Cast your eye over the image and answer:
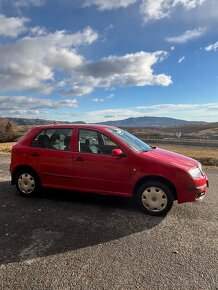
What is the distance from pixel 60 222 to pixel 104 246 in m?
1.16

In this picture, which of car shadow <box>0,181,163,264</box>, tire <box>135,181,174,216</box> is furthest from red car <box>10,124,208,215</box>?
car shadow <box>0,181,163,264</box>

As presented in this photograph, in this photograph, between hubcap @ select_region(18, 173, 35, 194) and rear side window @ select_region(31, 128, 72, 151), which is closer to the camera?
rear side window @ select_region(31, 128, 72, 151)

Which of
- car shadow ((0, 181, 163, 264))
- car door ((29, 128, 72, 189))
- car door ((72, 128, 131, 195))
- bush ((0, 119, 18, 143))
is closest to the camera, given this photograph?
car shadow ((0, 181, 163, 264))

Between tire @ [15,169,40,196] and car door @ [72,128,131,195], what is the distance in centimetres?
98

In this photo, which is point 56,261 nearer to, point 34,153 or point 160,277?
point 160,277

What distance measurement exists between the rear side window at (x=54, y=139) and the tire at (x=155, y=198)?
1822 millimetres

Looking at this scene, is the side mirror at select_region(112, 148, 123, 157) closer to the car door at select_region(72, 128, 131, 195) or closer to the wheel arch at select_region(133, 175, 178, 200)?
the car door at select_region(72, 128, 131, 195)

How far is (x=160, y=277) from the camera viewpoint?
3305mm

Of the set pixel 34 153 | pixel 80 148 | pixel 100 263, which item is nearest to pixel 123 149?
pixel 80 148

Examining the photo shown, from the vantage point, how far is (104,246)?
406 centimetres

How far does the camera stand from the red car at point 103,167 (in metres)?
5.30

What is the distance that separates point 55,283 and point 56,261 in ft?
1.59

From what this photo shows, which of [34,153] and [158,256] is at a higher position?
[34,153]

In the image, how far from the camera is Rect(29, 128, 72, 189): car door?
5969mm
